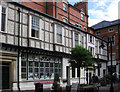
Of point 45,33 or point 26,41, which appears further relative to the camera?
point 45,33

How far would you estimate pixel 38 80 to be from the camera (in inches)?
690

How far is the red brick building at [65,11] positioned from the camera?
2405 cm

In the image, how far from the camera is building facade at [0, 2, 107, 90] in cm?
1489

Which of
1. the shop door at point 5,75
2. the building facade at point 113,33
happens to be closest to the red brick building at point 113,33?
the building facade at point 113,33

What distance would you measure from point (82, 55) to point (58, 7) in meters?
10.4

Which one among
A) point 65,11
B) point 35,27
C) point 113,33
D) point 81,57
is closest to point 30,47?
point 35,27

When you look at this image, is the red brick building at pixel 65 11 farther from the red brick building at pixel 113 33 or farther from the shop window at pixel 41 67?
the red brick building at pixel 113 33

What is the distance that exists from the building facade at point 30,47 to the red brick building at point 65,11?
11.7 ft

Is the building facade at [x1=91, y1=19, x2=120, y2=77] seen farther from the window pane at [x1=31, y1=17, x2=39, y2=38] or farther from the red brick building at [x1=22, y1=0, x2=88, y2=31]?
the window pane at [x1=31, y1=17, x2=39, y2=38]

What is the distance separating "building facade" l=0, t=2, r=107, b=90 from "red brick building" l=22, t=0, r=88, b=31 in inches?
141

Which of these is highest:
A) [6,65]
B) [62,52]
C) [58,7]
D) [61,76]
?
[58,7]

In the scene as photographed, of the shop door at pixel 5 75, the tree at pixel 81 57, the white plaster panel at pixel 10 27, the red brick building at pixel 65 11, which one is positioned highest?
the red brick building at pixel 65 11

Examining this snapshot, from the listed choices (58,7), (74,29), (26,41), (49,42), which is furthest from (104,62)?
(26,41)

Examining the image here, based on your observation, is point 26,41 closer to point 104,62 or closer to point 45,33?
point 45,33
